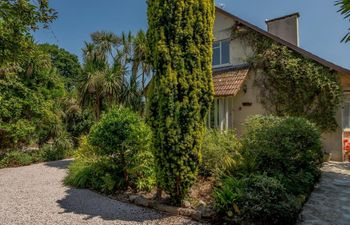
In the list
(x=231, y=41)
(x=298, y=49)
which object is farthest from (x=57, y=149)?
(x=298, y=49)

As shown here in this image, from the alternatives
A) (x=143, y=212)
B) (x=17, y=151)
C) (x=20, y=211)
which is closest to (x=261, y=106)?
(x=143, y=212)

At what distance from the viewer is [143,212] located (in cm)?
531

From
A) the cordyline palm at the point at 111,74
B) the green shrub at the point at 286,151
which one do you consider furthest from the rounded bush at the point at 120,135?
the cordyline palm at the point at 111,74

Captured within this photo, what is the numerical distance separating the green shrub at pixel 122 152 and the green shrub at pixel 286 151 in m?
3.02

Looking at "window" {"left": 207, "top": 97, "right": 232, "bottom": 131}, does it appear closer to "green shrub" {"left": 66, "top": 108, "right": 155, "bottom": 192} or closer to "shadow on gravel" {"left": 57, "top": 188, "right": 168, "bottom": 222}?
"green shrub" {"left": 66, "top": 108, "right": 155, "bottom": 192}

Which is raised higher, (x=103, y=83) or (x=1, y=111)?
(x=103, y=83)

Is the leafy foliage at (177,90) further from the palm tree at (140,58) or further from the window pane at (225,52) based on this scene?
the palm tree at (140,58)

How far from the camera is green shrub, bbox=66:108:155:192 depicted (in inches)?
260

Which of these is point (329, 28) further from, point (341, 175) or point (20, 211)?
point (20, 211)

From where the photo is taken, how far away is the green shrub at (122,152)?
260 inches

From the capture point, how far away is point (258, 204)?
173 inches

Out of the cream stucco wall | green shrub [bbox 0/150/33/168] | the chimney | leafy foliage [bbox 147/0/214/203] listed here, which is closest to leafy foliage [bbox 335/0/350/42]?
leafy foliage [bbox 147/0/214/203]

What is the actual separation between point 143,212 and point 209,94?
318 cm

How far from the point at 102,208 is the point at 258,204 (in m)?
3.64
